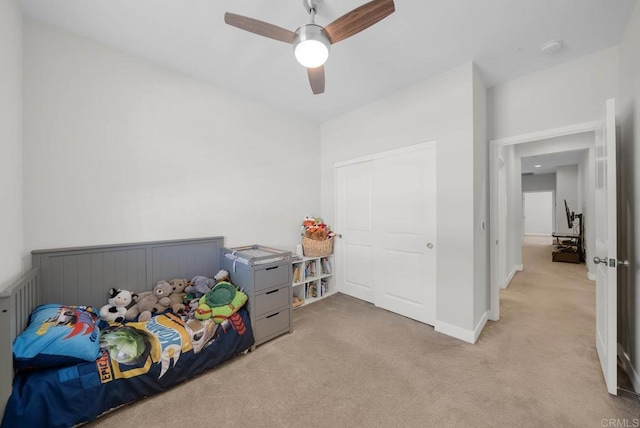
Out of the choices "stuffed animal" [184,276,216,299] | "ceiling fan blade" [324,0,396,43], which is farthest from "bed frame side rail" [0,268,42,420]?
"ceiling fan blade" [324,0,396,43]

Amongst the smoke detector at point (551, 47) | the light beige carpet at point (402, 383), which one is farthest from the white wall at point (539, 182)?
the smoke detector at point (551, 47)

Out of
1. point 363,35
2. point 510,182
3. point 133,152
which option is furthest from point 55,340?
point 510,182

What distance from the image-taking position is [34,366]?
1287 mm

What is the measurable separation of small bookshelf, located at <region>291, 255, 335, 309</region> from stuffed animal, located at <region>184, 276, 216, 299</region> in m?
1.00

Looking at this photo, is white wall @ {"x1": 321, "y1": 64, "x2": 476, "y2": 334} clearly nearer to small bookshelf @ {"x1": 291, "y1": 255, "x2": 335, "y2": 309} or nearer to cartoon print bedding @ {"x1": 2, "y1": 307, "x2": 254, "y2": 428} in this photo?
small bookshelf @ {"x1": 291, "y1": 255, "x2": 335, "y2": 309}

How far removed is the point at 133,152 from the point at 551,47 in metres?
3.60

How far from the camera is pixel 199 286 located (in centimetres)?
222

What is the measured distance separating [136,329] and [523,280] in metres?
5.22

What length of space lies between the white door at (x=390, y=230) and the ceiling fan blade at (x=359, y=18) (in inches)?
56.8

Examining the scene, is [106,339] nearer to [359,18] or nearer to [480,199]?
[359,18]

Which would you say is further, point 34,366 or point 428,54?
point 428,54

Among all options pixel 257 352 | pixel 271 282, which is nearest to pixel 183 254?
pixel 271 282

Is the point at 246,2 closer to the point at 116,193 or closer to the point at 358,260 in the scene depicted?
the point at 116,193

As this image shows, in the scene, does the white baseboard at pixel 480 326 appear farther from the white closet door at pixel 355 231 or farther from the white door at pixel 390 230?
the white closet door at pixel 355 231
